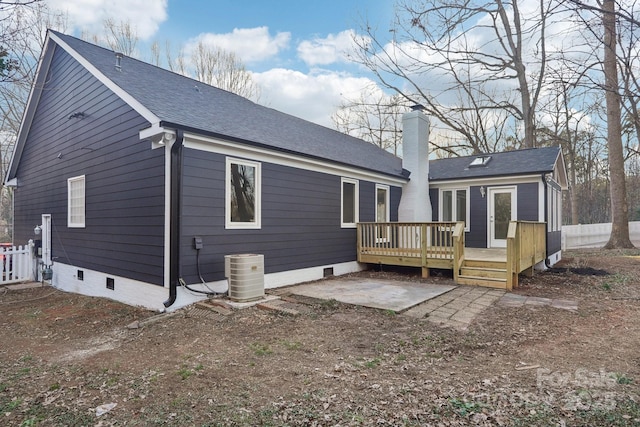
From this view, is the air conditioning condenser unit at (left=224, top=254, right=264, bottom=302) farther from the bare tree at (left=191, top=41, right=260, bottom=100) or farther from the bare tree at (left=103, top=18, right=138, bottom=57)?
the bare tree at (left=191, top=41, right=260, bottom=100)

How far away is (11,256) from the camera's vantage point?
930cm

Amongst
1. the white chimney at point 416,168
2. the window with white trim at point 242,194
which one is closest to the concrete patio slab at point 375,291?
the window with white trim at point 242,194

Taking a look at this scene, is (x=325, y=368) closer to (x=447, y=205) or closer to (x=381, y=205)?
(x=381, y=205)

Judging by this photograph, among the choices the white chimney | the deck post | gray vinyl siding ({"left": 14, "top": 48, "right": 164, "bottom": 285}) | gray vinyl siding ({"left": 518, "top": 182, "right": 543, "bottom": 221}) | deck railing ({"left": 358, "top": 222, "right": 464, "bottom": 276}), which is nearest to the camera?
gray vinyl siding ({"left": 14, "top": 48, "right": 164, "bottom": 285})

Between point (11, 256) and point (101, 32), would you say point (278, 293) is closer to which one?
point (11, 256)

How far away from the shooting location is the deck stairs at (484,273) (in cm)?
721

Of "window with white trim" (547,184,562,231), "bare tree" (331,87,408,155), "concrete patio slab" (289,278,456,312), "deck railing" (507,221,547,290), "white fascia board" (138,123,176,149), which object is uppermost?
"bare tree" (331,87,408,155)

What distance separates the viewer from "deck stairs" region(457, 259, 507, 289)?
721cm

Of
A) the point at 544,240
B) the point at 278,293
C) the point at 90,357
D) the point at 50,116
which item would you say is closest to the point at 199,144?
the point at 278,293

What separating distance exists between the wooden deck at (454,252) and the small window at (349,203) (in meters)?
0.29

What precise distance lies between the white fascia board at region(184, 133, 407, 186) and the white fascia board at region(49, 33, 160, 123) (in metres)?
0.68

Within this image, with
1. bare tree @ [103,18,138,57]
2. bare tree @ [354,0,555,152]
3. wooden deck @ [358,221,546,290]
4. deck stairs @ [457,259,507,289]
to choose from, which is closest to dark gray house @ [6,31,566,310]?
wooden deck @ [358,221,546,290]

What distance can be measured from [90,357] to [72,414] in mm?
1444

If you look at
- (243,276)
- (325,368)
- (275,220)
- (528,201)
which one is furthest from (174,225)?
(528,201)
